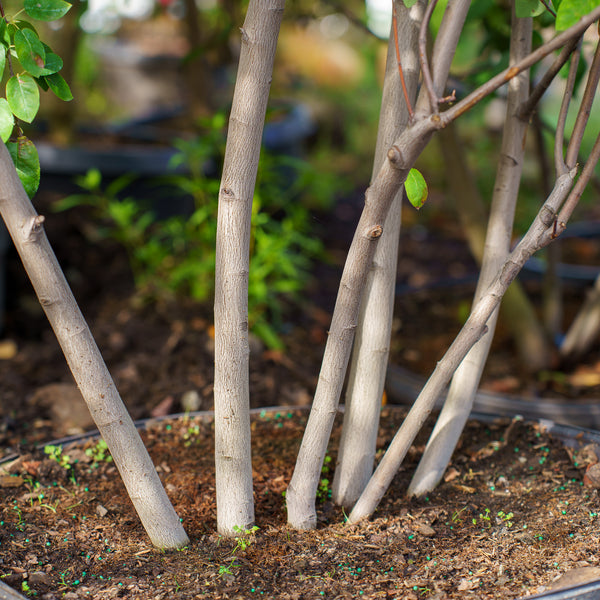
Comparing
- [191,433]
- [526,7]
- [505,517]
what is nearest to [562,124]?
[526,7]

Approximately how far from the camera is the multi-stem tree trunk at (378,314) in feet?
3.23

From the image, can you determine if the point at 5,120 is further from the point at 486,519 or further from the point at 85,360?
the point at 486,519

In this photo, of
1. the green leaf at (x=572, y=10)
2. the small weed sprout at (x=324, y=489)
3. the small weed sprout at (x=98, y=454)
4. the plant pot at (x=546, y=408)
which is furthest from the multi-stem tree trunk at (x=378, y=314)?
the plant pot at (x=546, y=408)

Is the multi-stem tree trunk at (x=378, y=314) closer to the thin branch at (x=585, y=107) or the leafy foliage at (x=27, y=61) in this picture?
the thin branch at (x=585, y=107)

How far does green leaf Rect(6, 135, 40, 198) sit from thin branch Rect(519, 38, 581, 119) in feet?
2.44

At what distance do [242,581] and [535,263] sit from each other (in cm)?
208

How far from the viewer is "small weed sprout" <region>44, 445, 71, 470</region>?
1251mm

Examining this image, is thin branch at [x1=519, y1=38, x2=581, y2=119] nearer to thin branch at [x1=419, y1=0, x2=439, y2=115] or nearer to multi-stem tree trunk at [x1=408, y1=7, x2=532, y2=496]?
multi-stem tree trunk at [x1=408, y1=7, x2=532, y2=496]

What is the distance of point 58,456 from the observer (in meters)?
1.27

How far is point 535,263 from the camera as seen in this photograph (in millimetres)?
2674

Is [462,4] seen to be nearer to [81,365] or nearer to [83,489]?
[81,365]

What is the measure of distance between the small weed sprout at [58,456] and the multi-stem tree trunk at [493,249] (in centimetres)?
65

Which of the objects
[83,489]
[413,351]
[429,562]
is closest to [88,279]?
[413,351]

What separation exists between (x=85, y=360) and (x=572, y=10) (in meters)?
0.75
